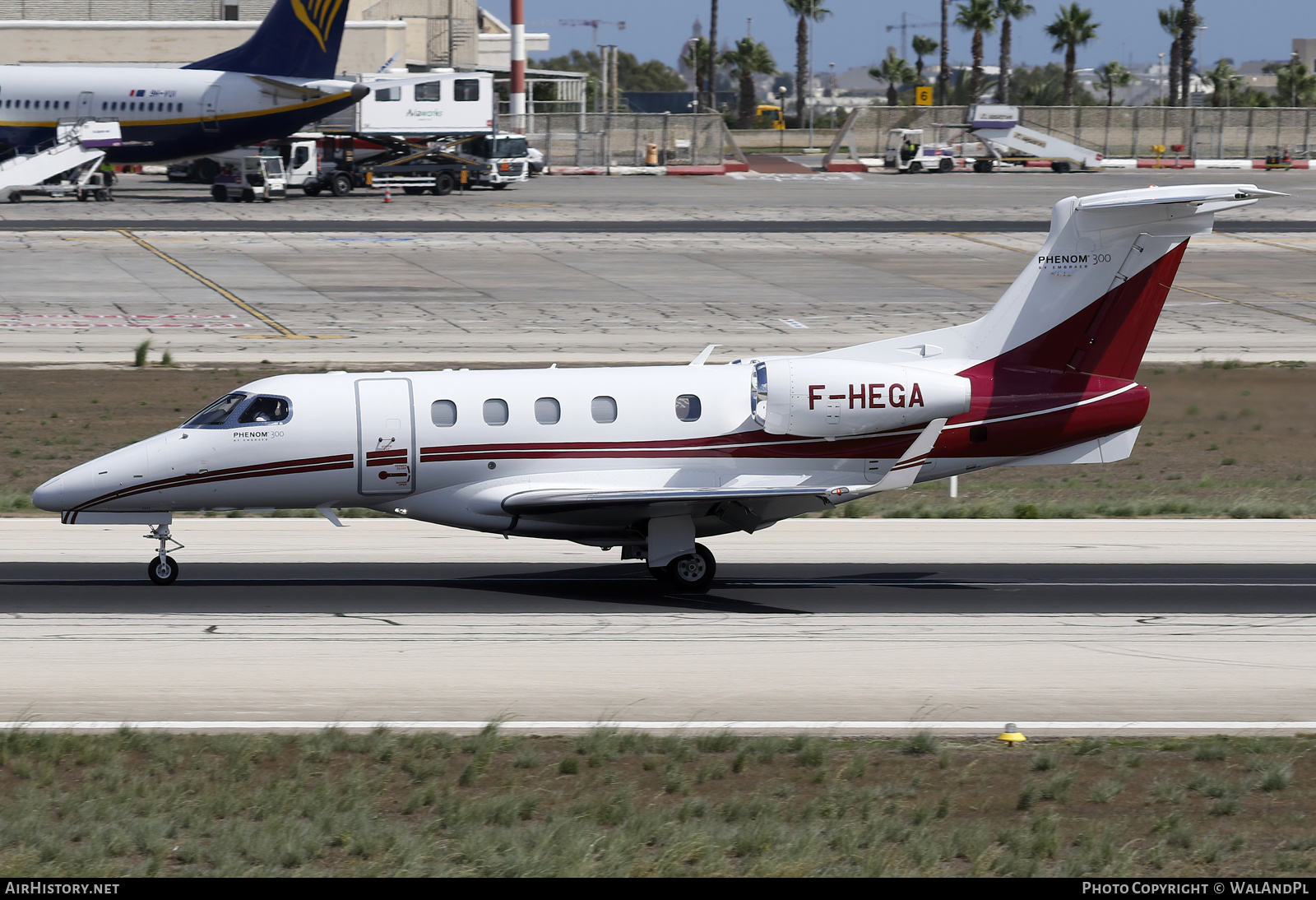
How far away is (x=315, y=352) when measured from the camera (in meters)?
41.6

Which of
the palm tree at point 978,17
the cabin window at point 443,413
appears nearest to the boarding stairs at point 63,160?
the cabin window at point 443,413

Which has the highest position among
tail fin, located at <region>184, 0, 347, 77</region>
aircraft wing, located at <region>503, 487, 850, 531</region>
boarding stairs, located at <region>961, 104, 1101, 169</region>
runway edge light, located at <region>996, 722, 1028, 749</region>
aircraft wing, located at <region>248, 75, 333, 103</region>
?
tail fin, located at <region>184, 0, 347, 77</region>

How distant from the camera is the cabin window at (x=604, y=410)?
20344mm

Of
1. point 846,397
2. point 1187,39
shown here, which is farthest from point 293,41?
point 1187,39

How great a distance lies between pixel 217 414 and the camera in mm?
20078

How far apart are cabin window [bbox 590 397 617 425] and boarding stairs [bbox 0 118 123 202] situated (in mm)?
66786

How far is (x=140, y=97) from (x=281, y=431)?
66.1 m

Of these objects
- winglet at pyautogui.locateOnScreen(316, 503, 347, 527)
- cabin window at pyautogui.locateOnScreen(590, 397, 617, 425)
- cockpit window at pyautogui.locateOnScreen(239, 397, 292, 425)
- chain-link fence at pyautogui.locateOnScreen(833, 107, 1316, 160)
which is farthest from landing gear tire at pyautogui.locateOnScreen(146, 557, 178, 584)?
chain-link fence at pyautogui.locateOnScreen(833, 107, 1316, 160)

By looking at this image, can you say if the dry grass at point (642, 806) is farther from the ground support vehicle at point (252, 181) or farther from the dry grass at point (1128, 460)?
the ground support vehicle at point (252, 181)

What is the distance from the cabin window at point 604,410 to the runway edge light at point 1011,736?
775 cm

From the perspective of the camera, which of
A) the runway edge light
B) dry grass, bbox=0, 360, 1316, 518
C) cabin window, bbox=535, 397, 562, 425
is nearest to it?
the runway edge light

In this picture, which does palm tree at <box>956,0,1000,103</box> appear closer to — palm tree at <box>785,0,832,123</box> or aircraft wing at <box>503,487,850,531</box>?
palm tree at <box>785,0,832,123</box>

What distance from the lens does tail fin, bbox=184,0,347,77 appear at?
79.3 metres

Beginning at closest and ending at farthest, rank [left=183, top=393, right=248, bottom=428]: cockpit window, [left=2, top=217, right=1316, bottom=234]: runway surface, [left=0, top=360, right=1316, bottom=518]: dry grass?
[left=183, top=393, right=248, bottom=428]: cockpit window < [left=0, top=360, right=1316, bottom=518]: dry grass < [left=2, top=217, right=1316, bottom=234]: runway surface
